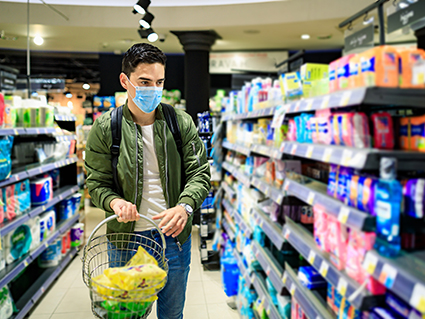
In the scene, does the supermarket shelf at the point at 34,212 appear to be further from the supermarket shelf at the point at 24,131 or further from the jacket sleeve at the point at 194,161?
the jacket sleeve at the point at 194,161

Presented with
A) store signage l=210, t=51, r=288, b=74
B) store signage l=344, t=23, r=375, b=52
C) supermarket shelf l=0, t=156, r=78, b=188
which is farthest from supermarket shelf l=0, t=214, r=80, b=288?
store signage l=210, t=51, r=288, b=74

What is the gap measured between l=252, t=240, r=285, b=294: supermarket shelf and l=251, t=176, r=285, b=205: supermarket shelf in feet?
1.52

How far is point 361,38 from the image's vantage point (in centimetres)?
188

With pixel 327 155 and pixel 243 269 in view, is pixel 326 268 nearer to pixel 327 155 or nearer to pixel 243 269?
pixel 327 155

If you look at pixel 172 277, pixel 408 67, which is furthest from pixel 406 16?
pixel 172 277

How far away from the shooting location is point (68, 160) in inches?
187

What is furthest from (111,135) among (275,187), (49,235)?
(49,235)

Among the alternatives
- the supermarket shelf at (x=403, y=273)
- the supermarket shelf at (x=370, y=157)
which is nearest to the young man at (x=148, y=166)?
the supermarket shelf at (x=370, y=157)

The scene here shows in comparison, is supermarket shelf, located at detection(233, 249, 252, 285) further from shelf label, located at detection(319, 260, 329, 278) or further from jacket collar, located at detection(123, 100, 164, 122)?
jacket collar, located at detection(123, 100, 164, 122)

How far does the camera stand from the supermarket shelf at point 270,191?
2.35 m

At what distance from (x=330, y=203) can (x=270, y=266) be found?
106 cm

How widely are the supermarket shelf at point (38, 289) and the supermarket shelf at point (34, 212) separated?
0.72 m

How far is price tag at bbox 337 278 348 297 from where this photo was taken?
4.75ft

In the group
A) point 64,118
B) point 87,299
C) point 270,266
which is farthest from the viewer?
point 64,118
